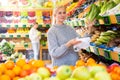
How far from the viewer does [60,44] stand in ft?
11.3

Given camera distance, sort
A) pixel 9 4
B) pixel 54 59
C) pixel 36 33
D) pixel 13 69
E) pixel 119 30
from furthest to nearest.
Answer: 1. pixel 9 4
2. pixel 36 33
3. pixel 119 30
4. pixel 54 59
5. pixel 13 69

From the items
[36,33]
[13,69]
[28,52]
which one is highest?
[13,69]

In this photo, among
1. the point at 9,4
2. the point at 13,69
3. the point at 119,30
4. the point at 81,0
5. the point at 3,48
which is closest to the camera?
the point at 13,69

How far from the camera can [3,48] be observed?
21.0 feet

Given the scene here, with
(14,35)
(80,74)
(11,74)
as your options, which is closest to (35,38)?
(14,35)

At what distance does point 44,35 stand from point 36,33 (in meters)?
0.60

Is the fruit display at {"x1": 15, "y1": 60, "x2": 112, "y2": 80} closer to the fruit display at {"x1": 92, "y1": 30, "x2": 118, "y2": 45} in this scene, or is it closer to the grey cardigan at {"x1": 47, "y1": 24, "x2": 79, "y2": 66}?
the grey cardigan at {"x1": 47, "y1": 24, "x2": 79, "y2": 66}

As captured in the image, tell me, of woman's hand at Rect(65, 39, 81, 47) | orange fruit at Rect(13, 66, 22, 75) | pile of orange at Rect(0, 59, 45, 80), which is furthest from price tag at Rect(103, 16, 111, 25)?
orange fruit at Rect(13, 66, 22, 75)

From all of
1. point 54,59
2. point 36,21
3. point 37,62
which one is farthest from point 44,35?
point 37,62

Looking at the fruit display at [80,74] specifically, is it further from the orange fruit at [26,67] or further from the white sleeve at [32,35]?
the white sleeve at [32,35]

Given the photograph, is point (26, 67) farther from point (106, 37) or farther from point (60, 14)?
point (106, 37)

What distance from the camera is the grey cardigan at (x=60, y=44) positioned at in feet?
11.0

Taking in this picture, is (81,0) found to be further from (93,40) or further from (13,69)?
(13,69)

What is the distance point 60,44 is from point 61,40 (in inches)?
1.9
